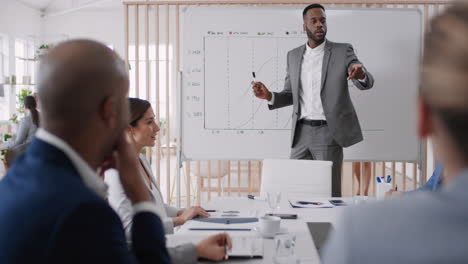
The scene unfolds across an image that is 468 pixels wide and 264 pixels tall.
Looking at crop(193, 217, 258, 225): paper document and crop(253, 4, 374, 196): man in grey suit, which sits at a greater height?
crop(253, 4, 374, 196): man in grey suit

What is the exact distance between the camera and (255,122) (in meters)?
4.00

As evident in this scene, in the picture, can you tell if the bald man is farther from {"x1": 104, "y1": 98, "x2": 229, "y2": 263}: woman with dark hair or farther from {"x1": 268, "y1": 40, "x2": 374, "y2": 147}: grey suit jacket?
{"x1": 268, "y1": 40, "x2": 374, "y2": 147}: grey suit jacket

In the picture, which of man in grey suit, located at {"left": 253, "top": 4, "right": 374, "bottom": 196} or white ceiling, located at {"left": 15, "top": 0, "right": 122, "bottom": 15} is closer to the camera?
man in grey suit, located at {"left": 253, "top": 4, "right": 374, "bottom": 196}

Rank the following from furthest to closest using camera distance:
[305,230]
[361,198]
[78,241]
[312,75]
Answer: [312,75], [361,198], [305,230], [78,241]

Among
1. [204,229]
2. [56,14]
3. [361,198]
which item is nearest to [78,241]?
[204,229]

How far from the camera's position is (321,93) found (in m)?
3.83

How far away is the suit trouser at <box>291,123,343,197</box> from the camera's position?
3.83m

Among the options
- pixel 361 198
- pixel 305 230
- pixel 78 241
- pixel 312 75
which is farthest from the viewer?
pixel 312 75

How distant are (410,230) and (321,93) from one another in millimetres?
3293

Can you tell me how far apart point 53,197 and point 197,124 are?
3.21m

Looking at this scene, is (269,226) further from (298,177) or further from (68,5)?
(68,5)

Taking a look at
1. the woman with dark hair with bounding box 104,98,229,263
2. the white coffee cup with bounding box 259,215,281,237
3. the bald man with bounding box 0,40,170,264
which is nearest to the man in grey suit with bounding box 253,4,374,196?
the woman with dark hair with bounding box 104,98,229,263

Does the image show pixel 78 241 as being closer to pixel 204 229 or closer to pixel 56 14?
pixel 204 229

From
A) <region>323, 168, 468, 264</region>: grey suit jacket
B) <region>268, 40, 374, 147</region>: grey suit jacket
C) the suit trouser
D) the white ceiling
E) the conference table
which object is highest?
the white ceiling
